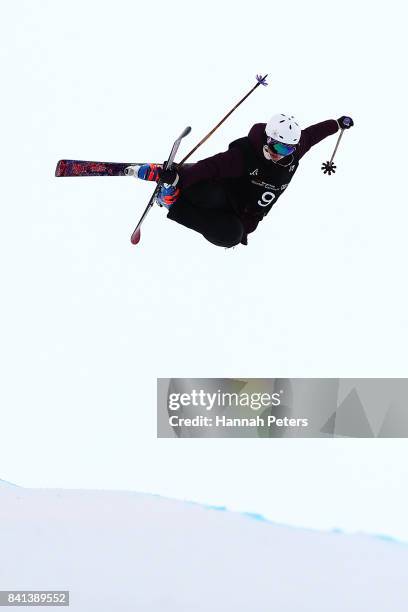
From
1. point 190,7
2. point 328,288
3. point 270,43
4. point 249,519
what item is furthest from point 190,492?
point 190,7

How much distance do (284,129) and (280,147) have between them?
0.18 metres

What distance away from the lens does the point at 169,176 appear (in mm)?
7840

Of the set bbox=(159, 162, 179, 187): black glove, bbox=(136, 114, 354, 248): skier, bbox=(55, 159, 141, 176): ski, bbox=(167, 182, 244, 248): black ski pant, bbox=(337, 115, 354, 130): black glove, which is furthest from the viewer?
bbox=(337, 115, 354, 130): black glove

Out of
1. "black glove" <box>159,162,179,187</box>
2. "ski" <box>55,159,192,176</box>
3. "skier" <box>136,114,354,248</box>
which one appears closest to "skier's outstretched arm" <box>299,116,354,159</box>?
"skier" <box>136,114,354,248</box>

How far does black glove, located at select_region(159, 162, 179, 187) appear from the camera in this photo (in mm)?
7824

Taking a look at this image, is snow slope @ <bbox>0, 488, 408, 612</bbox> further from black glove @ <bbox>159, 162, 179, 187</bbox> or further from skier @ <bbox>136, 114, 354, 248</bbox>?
black glove @ <bbox>159, 162, 179, 187</bbox>

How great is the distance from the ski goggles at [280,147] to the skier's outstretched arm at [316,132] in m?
0.37

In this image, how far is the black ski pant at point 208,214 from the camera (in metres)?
8.30

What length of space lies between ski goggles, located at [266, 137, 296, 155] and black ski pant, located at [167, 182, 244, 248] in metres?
0.66

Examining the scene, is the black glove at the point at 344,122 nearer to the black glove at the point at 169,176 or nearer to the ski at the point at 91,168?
the ski at the point at 91,168

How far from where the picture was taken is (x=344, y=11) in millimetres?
14469

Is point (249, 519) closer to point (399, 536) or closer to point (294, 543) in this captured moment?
point (294, 543)

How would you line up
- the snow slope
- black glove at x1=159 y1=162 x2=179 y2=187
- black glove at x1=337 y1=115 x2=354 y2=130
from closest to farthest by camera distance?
the snow slope < black glove at x1=159 y1=162 x2=179 y2=187 < black glove at x1=337 y1=115 x2=354 y2=130

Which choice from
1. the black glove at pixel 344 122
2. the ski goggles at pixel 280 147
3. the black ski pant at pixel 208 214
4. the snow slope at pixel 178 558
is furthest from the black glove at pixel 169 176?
the snow slope at pixel 178 558
